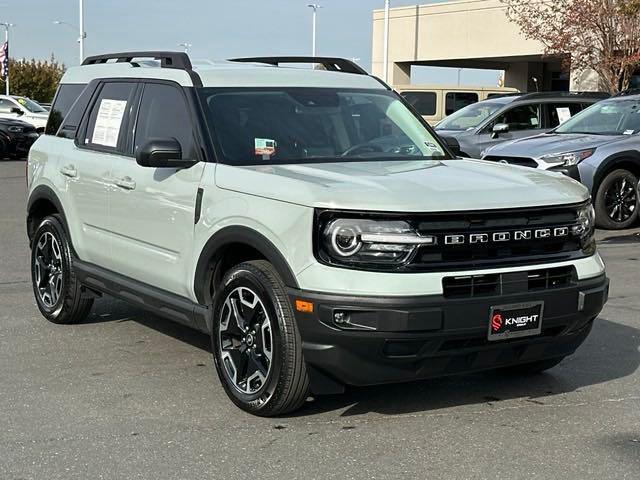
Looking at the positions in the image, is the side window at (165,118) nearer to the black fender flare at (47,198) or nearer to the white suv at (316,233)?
the white suv at (316,233)

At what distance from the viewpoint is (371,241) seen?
4551 mm

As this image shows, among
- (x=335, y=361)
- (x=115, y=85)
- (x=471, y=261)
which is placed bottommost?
(x=335, y=361)

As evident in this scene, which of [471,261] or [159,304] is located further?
[159,304]

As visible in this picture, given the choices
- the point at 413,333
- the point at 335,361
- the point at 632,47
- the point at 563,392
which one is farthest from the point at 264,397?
the point at 632,47

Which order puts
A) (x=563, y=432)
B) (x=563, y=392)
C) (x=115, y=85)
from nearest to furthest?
(x=563, y=432) → (x=563, y=392) → (x=115, y=85)

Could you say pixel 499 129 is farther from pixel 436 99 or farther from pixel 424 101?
pixel 424 101

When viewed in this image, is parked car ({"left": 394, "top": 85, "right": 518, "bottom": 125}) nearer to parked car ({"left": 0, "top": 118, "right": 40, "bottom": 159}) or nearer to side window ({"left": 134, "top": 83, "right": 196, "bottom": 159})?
parked car ({"left": 0, "top": 118, "right": 40, "bottom": 159})

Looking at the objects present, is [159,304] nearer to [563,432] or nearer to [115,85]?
[115,85]

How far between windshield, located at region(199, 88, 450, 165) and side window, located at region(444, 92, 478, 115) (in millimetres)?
14922

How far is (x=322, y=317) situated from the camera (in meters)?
4.54

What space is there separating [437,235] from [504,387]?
1.44 m

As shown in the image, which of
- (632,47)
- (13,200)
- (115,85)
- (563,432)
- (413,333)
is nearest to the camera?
(413,333)

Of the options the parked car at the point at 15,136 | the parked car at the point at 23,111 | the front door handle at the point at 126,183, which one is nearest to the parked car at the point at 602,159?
the front door handle at the point at 126,183

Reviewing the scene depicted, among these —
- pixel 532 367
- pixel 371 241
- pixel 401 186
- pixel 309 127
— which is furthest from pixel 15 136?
pixel 371 241
